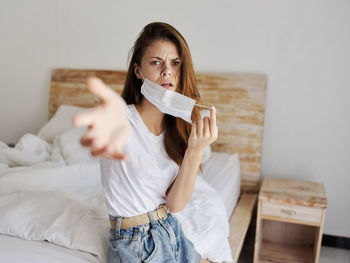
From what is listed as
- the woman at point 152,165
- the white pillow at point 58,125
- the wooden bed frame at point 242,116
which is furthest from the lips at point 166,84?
the white pillow at point 58,125

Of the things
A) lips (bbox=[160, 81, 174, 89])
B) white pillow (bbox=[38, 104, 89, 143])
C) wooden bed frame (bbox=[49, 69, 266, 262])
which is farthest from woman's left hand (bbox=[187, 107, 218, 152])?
white pillow (bbox=[38, 104, 89, 143])

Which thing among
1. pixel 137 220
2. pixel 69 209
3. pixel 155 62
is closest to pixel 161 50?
pixel 155 62

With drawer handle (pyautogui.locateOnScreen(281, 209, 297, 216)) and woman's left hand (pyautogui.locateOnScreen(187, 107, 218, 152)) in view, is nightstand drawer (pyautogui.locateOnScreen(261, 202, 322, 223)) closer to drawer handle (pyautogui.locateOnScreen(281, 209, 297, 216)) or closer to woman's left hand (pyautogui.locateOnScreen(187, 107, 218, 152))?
drawer handle (pyautogui.locateOnScreen(281, 209, 297, 216))

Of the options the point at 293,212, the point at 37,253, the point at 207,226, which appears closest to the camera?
the point at 37,253

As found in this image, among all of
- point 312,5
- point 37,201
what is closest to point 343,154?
point 312,5

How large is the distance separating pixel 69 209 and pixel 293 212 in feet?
4.11

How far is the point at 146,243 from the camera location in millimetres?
1050

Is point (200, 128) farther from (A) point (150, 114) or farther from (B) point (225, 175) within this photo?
(B) point (225, 175)

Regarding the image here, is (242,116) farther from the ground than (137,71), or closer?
closer

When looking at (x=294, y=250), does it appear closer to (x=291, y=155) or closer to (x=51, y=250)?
(x=291, y=155)

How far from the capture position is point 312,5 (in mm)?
2330

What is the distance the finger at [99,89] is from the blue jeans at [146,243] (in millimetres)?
647

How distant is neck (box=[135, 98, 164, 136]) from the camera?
42.8 inches

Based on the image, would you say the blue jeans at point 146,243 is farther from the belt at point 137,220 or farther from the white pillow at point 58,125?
the white pillow at point 58,125
